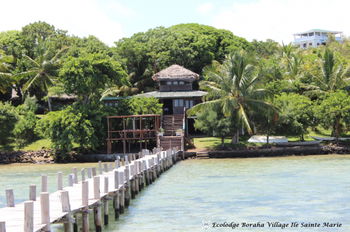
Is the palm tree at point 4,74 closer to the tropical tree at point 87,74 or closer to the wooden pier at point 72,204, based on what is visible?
the tropical tree at point 87,74

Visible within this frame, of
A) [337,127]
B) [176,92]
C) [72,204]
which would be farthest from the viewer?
[176,92]

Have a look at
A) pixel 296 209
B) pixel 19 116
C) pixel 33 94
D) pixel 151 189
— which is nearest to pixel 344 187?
pixel 296 209

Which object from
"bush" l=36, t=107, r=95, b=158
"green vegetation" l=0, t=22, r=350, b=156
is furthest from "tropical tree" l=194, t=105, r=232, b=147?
"bush" l=36, t=107, r=95, b=158

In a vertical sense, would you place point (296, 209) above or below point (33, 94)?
below

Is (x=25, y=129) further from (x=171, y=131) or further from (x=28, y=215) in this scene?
(x=28, y=215)

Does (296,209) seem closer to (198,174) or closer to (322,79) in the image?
(198,174)

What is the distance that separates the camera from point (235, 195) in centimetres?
2859

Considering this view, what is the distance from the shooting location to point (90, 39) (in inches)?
3059

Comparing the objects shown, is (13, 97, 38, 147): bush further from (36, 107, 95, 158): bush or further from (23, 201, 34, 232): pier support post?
(23, 201, 34, 232): pier support post

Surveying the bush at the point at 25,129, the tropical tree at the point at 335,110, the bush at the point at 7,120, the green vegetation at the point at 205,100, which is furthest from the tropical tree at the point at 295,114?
the bush at the point at 7,120

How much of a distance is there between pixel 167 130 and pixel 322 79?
16466 millimetres

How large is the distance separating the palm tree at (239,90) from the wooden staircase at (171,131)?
3032mm

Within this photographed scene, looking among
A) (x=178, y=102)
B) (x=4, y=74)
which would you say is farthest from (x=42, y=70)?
(x=178, y=102)

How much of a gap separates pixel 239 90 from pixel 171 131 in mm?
7150
